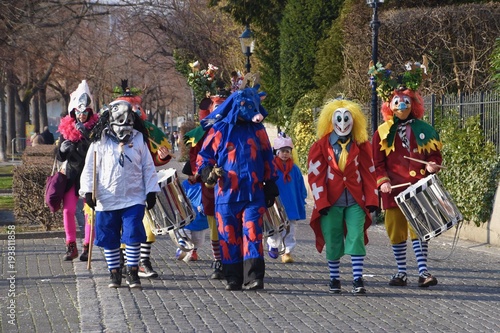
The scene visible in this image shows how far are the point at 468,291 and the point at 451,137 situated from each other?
221 inches

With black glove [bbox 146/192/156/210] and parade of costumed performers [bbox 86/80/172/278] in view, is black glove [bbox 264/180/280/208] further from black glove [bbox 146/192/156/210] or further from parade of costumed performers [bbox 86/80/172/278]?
parade of costumed performers [bbox 86/80/172/278]

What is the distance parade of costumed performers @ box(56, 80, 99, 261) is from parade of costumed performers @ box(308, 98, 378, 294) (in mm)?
2687

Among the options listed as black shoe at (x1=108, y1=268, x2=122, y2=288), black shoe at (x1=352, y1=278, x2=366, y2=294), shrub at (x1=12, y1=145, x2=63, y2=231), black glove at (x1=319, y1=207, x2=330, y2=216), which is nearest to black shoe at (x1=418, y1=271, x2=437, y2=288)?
black shoe at (x1=352, y1=278, x2=366, y2=294)

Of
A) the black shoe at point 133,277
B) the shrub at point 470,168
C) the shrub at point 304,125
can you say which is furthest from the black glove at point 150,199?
the shrub at point 304,125

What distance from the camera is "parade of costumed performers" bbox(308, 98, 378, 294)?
877cm

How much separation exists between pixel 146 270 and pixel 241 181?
1640 mm

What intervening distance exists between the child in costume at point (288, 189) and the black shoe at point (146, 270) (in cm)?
172

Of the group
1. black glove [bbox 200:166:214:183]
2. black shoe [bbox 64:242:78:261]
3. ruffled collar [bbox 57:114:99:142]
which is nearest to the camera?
black glove [bbox 200:166:214:183]

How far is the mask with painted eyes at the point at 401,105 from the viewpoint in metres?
9.41

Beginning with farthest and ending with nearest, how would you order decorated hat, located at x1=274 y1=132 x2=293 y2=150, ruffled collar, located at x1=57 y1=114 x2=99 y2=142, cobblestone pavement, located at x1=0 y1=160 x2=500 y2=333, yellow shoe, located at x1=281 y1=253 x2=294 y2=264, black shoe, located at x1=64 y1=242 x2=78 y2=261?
decorated hat, located at x1=274 y1=132 x2=293 y2=150 → black shoe, located at x1=64 y1=242 x2=78 y2=261 → yellow shoe, located at x1=281 y1=253 x2=294 y2=264 → ruffled collar, located at x1=57 y1=114 x2=99 y2=142 → cobblestone pavement, located at x1=0 y1=160 x2=500 y2=333

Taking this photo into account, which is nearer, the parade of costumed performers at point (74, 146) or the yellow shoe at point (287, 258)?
the parade of costumed performers at point (74, 146)

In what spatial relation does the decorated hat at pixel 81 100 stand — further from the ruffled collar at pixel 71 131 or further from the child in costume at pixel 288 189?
the child in costume at pixel 288 189

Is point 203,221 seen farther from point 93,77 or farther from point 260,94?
point 93,77

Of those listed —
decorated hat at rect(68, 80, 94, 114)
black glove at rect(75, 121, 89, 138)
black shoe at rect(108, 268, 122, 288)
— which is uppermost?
decorated hat at rect(68, 80, 94, 114)
